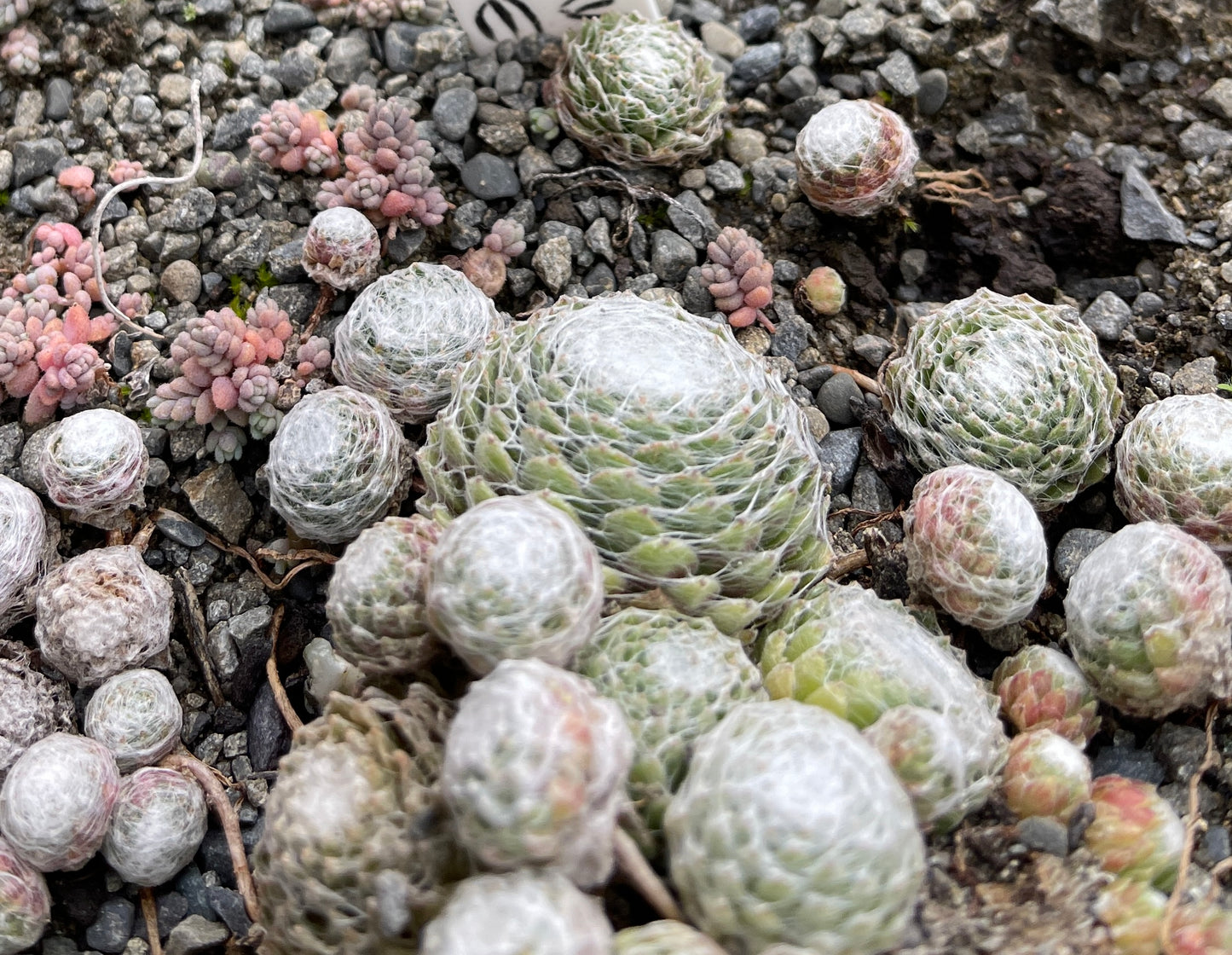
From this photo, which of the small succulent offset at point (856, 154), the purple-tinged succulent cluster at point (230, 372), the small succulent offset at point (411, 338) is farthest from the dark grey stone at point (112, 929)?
the small succulent offset at point (856, 154)

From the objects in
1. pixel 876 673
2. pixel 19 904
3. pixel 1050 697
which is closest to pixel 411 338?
pixel 876 673

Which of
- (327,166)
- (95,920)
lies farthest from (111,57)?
(95,920)

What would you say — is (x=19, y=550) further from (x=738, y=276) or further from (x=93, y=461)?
(x=738, y=276)

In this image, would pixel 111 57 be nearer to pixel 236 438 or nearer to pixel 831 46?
pixel 236 438

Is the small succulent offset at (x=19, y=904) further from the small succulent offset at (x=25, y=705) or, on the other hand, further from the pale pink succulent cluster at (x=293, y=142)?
the pale pink succulent cluster at (x=293, y=142)

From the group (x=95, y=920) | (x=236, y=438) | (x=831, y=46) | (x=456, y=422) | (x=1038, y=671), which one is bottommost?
(x=95, y=920)

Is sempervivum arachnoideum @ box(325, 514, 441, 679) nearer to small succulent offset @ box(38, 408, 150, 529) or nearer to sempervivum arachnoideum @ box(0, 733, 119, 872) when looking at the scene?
sempervivum arachnoideum @ box(0, 733, 119, 872)

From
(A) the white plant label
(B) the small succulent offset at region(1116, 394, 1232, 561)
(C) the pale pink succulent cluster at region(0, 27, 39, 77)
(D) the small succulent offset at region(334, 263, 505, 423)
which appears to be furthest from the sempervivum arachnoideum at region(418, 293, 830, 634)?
(C) the pale pink succulent cluster at region(0, 27, 39, 77)
